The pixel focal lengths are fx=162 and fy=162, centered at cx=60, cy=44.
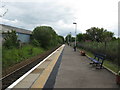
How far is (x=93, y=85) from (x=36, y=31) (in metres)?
35.7

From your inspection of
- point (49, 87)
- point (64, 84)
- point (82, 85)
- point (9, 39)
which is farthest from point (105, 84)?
point (9, 39)

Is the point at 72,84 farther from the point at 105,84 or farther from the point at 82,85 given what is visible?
the point at 105,84

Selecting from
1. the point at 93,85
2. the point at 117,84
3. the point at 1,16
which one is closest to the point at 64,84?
the point at 93,85

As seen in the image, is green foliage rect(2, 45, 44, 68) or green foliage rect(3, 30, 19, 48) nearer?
green foliage rect(2, 45, 44, 68)

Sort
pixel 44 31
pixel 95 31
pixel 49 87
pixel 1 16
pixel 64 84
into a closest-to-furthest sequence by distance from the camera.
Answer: pixel 49 87 < pixel 64 84 < pixel 1 16 < pixel 44 31 < pixel 95 31

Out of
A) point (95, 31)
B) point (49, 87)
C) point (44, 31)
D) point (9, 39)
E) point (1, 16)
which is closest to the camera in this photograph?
point (49, 87)

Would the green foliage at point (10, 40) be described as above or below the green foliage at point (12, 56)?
above

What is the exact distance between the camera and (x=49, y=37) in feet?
134

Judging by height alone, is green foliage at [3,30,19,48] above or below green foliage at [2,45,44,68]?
above

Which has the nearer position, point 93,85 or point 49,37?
point 93,85

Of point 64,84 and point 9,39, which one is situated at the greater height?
point 9,39

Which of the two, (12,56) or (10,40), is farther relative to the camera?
(10,40)

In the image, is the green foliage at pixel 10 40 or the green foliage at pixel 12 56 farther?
the green foliage at pixel 10 40

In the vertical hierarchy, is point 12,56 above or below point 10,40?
below
